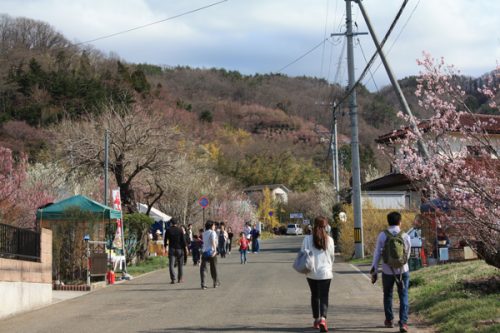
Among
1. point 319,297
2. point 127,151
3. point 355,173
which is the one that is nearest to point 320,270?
point 319,297

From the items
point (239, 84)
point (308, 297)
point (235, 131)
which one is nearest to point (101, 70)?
point (235, 131)

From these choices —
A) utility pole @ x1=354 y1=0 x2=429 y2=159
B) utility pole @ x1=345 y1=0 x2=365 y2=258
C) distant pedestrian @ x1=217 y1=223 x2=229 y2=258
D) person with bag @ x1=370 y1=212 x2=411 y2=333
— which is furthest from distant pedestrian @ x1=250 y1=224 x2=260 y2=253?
person with bag @ x1=370 y1=212 x2=411 y2=333

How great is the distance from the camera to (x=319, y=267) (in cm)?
1038

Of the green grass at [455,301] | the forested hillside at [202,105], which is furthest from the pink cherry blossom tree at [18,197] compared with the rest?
the green grass at [455,301]

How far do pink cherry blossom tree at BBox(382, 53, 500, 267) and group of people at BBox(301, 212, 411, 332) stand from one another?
59.4 inches

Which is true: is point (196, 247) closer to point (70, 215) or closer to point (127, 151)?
point (127, 151)

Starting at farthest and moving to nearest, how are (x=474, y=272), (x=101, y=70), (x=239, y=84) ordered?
(x=239, y=84)
(x=101, y=70)
(x=474, y=272)

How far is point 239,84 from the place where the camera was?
152 meters

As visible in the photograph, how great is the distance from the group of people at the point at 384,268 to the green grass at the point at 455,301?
30.2 inches

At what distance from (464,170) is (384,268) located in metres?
2.25

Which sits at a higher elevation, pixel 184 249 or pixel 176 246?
pixel 176 246

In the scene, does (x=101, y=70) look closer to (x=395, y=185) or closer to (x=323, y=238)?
(x=395, y=185)

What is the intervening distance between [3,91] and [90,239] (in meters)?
57.5

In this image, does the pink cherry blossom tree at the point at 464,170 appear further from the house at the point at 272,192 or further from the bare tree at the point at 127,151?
the house at the point at 272,192
